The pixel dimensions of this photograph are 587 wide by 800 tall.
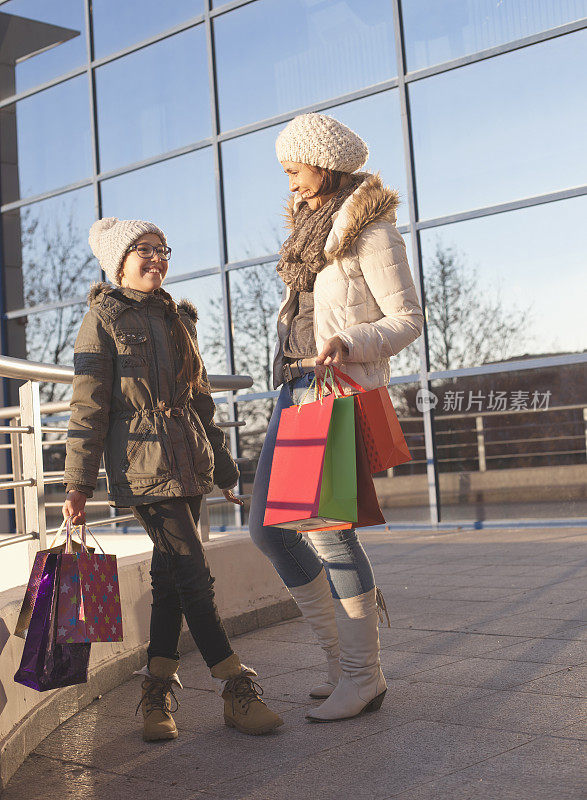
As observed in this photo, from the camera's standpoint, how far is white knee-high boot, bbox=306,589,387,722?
295 centimetres

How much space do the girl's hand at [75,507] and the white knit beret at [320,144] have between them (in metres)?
1.24

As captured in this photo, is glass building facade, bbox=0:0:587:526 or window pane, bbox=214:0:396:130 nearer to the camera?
glass building facade, bbox=0:0:587:526

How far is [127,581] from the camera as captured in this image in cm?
380

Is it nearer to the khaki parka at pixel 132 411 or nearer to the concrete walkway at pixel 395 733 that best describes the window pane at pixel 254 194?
the concrete walkway at pixel 395 733

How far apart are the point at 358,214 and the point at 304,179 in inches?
10.7

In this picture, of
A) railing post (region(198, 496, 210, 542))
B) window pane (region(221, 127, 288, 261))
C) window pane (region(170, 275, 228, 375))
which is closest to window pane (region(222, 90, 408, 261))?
window pane (region(221, 127, 288, 261))

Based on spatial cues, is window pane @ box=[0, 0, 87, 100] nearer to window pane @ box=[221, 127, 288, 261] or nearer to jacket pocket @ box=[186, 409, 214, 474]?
window pane @ box=[221, 127, 288, 261]

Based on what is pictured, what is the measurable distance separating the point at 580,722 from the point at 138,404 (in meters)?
1.62

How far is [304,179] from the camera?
305 centimetres

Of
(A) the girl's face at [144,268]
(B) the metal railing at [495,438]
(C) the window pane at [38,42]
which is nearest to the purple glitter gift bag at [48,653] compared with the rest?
(A) the girl's face at [144,268]

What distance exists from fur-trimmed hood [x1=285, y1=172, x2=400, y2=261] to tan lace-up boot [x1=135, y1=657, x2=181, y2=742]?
140 centimetres

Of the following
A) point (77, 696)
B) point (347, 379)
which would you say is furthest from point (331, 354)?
point (77, 696)

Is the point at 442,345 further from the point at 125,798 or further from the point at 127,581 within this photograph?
the point at 125,798

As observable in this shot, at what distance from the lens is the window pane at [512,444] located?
348 inches
